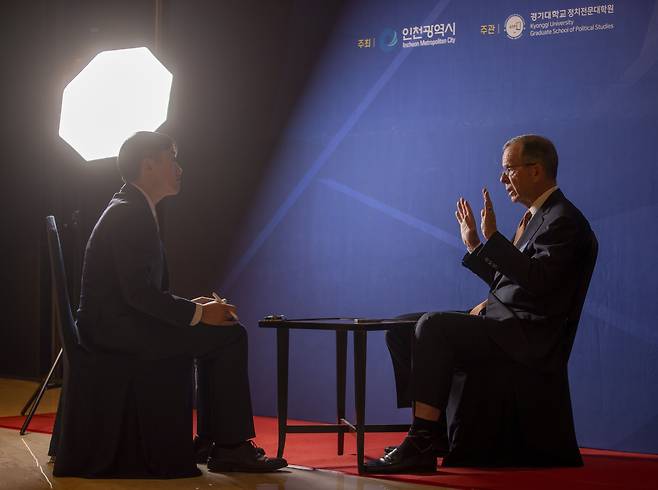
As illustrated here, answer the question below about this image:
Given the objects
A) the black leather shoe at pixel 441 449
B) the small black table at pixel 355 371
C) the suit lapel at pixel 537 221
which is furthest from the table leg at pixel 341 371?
the suit lapel at pixel 537 221

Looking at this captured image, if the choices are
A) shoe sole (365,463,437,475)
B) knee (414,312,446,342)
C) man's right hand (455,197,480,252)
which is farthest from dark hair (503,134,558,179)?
shoe sole (365,463,437,475)

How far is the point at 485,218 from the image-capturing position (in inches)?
123

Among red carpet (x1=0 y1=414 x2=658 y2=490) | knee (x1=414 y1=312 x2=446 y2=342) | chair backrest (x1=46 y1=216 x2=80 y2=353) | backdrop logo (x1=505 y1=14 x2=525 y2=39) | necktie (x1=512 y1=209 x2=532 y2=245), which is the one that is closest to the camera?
red carpet (x1=0 y1=414 x2=658 y2=490)

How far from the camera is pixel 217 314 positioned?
3025mm

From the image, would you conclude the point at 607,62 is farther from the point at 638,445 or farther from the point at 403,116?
the point at 638,445

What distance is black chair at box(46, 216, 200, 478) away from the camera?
290 cm

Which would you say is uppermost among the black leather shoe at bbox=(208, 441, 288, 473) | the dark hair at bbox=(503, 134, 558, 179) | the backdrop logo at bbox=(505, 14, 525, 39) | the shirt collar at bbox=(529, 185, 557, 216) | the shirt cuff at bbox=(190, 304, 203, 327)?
the backdrop logo at bbox=(505, 14, 525, 39)

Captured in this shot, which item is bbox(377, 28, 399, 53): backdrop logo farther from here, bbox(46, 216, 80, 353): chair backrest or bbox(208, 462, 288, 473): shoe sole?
bbox(208, 462, 288, 473): shoe sole

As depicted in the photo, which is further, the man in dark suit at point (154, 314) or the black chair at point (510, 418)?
the black chair at point (510, 418)

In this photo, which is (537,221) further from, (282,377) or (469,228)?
(282,377)

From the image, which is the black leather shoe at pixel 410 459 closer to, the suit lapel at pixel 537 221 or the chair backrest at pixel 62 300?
the suit lapel at pixel 537 221

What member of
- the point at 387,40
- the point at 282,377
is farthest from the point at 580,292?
the point at 387,40

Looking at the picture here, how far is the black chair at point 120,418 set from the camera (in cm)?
290

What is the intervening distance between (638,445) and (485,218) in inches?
47.4
